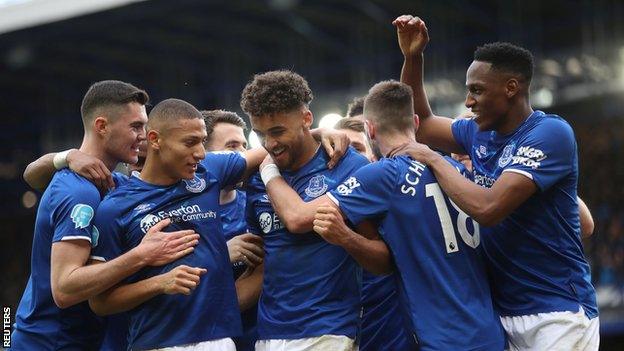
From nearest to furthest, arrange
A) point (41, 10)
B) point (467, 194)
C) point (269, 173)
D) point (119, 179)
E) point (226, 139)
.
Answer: point (467, 194), point (269, 173), point (119, 179), point (226, 139), point (41, 10)

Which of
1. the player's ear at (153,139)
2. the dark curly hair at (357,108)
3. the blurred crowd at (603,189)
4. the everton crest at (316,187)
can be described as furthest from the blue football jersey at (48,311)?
the blurred crowd at (603,189)

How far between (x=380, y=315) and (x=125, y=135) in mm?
1772

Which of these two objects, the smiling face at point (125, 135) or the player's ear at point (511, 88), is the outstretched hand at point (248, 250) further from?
the player's ear at point (511, 88)

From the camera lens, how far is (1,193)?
22.1 metres

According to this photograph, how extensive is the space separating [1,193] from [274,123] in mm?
18077

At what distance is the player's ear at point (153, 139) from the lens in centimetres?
533

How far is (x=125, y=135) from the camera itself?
5691 millimetres

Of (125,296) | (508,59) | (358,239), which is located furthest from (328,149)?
(125,296)

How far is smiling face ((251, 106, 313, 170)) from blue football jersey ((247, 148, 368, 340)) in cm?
10

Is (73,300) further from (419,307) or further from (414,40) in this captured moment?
(414,40)

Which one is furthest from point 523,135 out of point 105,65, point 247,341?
point 105,65

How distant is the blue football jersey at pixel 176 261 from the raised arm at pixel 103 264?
85 mm

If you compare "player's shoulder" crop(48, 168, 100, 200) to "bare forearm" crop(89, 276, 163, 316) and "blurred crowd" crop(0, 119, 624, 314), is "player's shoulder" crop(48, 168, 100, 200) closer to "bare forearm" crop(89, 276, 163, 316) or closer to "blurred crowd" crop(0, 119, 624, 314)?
"bare forearm" crop(89, 276, 163, 316)

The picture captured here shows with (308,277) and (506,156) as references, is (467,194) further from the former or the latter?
(308,277)
